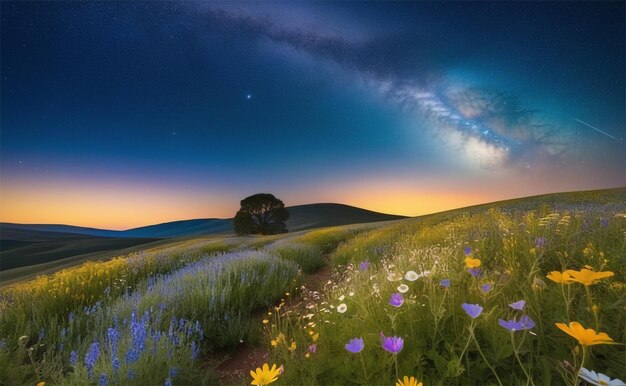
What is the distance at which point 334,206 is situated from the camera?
82.5 meters

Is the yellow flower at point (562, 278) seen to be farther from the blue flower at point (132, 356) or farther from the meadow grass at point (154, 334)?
the blue flower at point (132, 356)

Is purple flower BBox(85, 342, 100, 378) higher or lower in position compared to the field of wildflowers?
lower

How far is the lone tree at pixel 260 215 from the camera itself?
46.8m

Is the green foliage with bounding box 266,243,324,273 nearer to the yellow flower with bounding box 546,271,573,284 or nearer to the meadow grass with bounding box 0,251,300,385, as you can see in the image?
the meadow grass with bounding box 0,251,300,385

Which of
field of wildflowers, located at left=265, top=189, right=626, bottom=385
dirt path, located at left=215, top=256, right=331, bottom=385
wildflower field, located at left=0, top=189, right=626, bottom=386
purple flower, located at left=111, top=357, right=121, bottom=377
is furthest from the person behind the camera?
dirt path, located at left=215, top=256, right=331, bottom=385

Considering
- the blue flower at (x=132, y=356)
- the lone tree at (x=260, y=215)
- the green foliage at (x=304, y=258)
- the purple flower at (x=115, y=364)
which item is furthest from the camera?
the lone tree at (x=260, y=215)

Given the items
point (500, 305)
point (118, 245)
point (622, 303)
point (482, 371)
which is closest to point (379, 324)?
point (482, 371)

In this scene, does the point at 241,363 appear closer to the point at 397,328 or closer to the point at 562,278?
the point at 397,328

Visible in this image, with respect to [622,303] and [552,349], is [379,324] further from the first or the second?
[622,303]

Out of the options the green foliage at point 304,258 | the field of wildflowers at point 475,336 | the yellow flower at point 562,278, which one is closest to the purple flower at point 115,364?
the field of wildflowers at point 475,336

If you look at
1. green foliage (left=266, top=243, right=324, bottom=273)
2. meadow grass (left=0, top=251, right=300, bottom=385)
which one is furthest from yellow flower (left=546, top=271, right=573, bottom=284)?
green foliage (left=266, top=243, right=324, bottom=273)

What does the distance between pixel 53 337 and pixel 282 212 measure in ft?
145

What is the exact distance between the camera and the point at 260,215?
47969 mm

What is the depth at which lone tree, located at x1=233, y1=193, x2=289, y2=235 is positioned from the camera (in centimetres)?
4681
